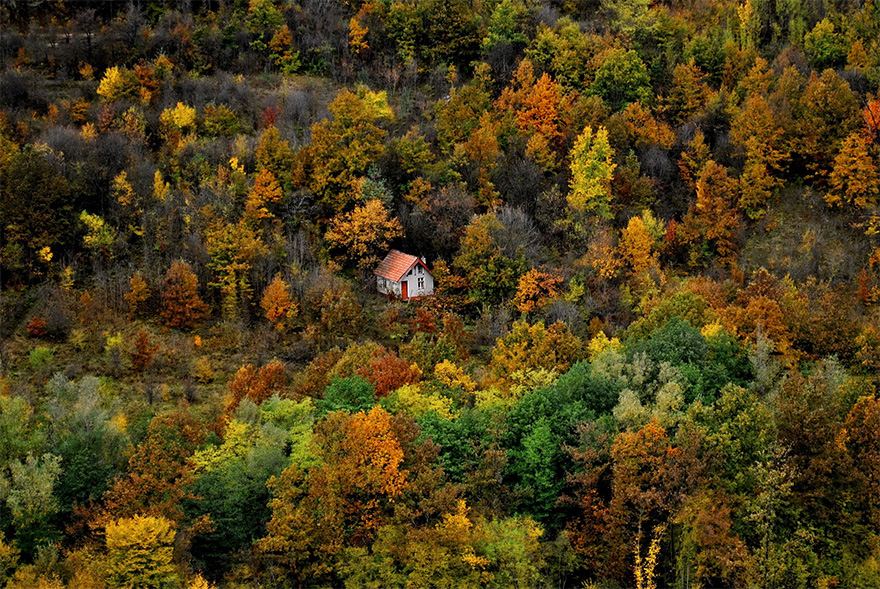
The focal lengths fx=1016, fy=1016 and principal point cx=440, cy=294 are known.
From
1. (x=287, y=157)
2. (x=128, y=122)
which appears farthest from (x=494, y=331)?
(x=128, y=122)

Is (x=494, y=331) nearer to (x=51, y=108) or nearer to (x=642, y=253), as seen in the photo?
(x=642, y=253)

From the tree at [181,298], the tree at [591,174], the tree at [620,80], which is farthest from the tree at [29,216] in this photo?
the tree at [620,80]

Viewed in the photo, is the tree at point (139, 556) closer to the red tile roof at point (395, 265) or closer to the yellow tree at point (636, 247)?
the red tile roof at point (395, 265)

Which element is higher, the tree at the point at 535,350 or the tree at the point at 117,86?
the tree at the point at 117,86

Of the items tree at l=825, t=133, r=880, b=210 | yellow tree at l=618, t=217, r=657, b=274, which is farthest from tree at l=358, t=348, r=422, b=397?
tree at l=825, t=133, r=880, b=210

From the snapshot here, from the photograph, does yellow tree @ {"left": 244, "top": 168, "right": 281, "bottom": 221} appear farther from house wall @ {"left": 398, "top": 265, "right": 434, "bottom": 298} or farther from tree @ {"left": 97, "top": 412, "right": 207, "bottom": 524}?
tree @ {"left": 97, "top": 412, "right": 207, "bottom": 524}

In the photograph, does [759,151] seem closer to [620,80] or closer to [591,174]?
[591,174]
